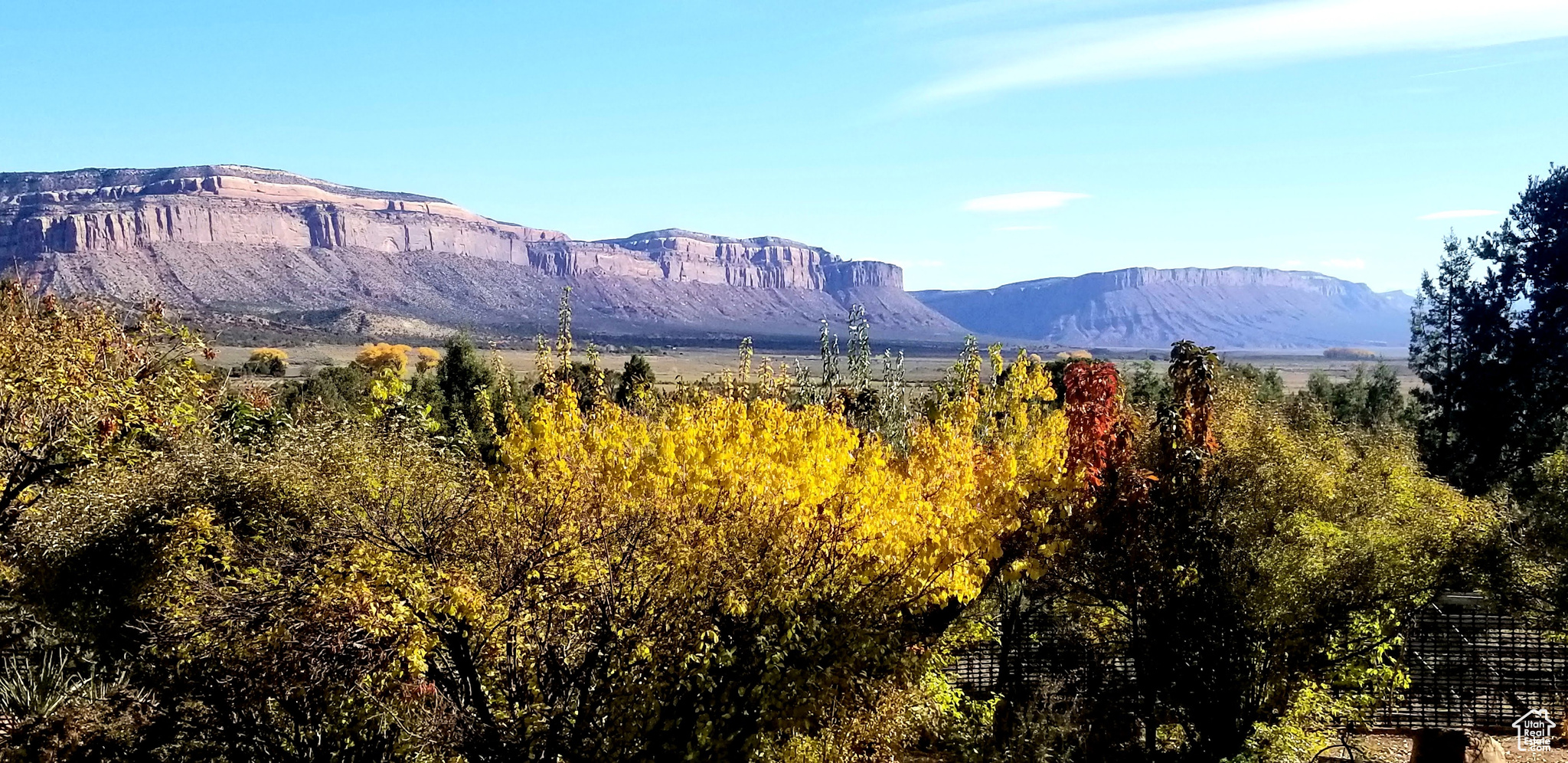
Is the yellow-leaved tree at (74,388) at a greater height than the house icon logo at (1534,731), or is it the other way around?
the yellow-leaved tree at (74,388)

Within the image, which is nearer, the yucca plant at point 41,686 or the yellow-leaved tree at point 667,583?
the yellow-leaved tree at point 667,583

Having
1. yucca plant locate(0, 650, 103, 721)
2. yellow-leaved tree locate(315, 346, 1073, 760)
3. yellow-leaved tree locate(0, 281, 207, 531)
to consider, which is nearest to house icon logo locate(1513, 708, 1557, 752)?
yellow-leaved tree locate(315, 346, 1073, 760)

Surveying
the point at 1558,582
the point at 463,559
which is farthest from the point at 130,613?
the point at 1558,582

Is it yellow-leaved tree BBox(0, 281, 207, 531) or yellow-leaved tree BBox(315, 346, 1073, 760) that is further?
yellow-leaved tree BBox(0, 281, 207, 531)

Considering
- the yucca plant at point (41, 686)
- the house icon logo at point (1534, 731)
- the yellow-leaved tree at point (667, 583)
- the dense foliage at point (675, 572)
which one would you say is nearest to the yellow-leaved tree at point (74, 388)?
the dense foliage at point (675, 572)

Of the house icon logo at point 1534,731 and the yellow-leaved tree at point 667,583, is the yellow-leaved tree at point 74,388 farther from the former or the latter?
the house icon logo at point 1534,731

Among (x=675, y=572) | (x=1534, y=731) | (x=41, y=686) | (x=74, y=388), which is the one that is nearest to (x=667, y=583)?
(x=675, y=572)

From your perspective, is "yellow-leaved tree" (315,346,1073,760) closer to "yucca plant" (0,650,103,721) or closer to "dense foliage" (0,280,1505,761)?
"dense foliage" (0,280,1505,761)

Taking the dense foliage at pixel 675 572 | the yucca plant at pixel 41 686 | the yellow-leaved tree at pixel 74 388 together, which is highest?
the yellow-leaved tree at pixel 74 388

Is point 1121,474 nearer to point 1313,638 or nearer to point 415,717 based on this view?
point 1313,638

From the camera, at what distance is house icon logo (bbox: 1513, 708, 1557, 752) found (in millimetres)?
14430

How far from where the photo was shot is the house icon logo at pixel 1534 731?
14430mm

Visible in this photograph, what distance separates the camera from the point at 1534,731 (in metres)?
14.9

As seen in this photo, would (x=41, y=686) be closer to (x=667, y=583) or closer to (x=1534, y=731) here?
(x=667, y=583)
